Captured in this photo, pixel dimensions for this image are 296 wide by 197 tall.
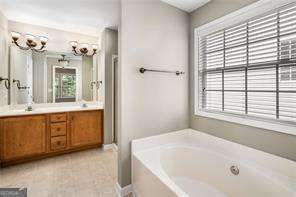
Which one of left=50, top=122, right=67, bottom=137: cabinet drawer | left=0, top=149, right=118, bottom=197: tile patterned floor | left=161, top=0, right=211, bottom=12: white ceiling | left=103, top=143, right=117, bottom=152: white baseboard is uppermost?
left=161, top=0, right=211, bottom=12: white ceiling

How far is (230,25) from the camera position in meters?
1.84

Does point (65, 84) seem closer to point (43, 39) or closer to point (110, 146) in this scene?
point (43, 39)

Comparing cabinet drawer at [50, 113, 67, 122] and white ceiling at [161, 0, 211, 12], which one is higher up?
white ceiling at [161, 0, 211, 12]

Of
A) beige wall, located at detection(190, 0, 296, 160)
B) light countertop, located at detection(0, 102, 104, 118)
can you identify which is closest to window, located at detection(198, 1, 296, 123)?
beige wall, located at detection(190, 0, 296, 160)

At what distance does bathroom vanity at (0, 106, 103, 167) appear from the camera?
7.98 feet

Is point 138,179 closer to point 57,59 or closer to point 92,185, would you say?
point 92,185

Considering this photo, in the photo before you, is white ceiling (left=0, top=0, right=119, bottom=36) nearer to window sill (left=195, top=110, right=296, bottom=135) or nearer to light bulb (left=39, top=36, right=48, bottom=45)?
light bulb (left=39, top=36, right=48, bottom=45)

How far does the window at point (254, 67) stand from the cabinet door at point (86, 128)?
2.04 metres

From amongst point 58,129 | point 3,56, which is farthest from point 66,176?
point 3,56

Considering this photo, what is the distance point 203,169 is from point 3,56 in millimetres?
3427

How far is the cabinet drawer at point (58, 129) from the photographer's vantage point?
9.03ft

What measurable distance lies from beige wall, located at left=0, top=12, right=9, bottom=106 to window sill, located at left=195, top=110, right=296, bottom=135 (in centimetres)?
314

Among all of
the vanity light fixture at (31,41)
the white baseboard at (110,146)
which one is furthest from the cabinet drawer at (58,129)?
the vanity light fixture at (31,41)

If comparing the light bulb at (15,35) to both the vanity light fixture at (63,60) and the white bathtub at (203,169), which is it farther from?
the white bathtub at (203,169)
